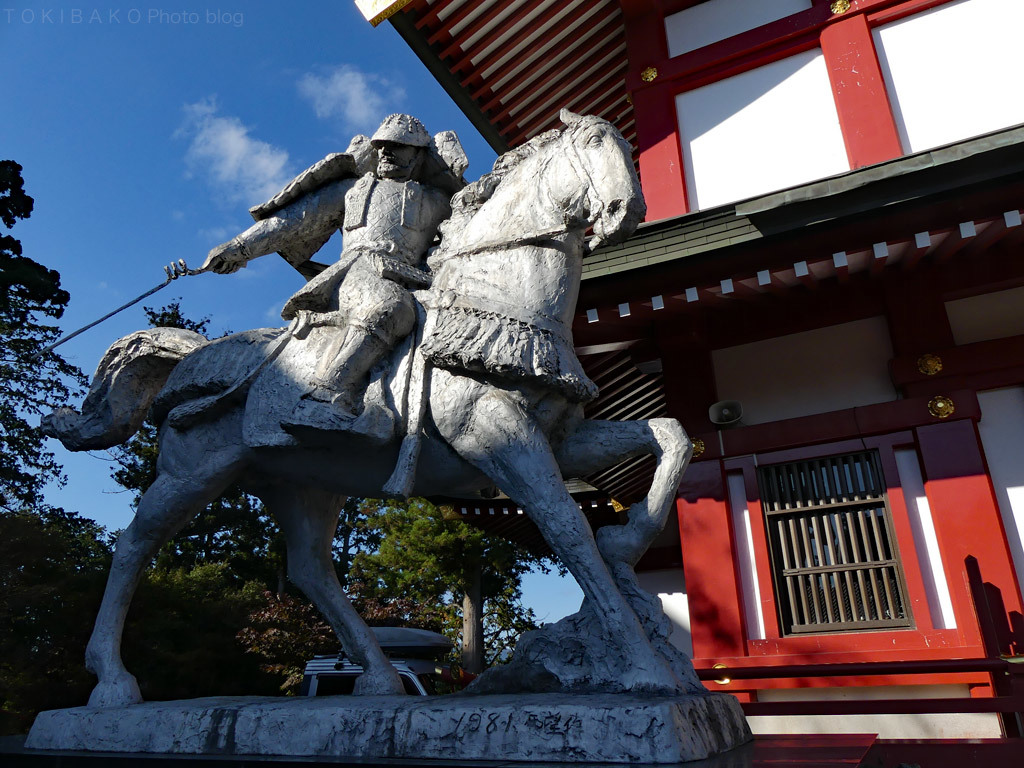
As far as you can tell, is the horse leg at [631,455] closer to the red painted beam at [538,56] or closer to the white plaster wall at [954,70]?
the white plaster wall at [954,70]

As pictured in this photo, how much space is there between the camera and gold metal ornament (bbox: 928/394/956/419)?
476 cm

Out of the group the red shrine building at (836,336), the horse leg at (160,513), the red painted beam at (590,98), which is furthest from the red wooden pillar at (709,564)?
the red painted beam at (590,98)

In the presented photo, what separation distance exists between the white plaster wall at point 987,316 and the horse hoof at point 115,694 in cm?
517

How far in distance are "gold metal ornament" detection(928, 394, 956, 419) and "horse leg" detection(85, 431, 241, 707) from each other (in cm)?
433

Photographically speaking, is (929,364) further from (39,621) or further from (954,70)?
(39,621)

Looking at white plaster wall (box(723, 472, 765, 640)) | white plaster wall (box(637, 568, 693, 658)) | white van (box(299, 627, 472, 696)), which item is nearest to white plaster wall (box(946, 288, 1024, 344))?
white plaster wall (box(723, 472, 765, 640))

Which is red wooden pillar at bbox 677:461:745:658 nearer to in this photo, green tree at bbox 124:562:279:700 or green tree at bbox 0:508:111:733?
green tree at bbox 0:508:111:733

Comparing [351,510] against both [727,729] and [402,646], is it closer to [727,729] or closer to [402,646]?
[402,646]

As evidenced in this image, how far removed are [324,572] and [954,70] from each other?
228 inches

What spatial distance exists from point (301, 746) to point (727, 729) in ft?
3.97

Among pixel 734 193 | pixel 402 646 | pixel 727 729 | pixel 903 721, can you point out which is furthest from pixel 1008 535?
pixel 402 646

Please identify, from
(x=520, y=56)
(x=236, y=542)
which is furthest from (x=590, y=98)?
(x=236, y=542)

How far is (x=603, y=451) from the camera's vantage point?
249 cm

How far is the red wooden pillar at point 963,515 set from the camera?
442cm
